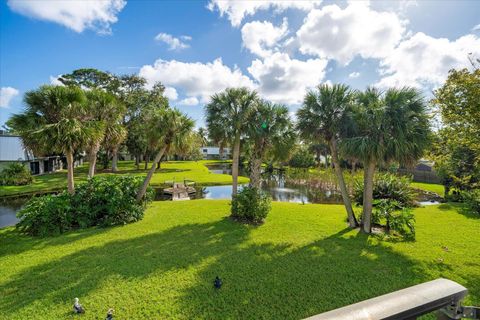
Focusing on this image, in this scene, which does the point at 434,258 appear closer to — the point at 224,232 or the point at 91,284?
the point at 224,232

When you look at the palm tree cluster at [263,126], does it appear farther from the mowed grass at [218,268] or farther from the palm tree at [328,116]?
the mowed grass at [218,268]

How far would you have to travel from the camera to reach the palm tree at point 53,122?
8.53 meters

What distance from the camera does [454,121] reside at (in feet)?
20.8

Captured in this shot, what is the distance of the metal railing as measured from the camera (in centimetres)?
105

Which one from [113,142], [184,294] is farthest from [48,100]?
[184,294]

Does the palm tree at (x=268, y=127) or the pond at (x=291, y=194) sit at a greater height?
the palm tree at (x=268, y=127)

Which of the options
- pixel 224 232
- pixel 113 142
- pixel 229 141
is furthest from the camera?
pixel 113 142

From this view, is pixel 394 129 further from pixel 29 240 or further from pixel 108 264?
pixel 29 240

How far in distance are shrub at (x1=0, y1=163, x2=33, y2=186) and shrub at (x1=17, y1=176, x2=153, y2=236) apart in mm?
12696

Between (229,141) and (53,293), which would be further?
(229,141)

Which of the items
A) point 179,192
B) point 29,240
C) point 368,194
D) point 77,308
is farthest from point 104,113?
point 368,194

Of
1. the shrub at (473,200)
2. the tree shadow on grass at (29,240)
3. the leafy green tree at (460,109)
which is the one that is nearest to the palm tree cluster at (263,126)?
the leafy green tree at (460,109)

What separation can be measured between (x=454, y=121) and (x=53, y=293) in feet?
35.1

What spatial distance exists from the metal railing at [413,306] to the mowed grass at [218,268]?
10.9ft
